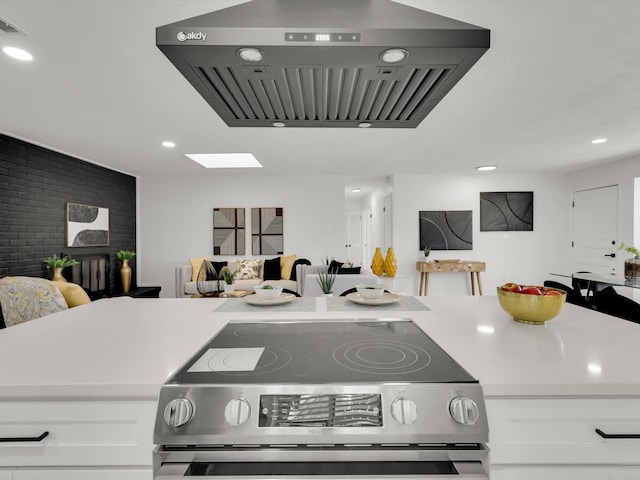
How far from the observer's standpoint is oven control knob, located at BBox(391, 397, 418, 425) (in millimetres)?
702

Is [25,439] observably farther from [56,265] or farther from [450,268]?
[450,268]

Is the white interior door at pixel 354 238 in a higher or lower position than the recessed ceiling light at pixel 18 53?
lower

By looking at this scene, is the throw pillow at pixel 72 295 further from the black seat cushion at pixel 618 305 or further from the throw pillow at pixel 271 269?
the black seat cushion at pixel 618 305

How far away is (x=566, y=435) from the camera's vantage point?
744 mm

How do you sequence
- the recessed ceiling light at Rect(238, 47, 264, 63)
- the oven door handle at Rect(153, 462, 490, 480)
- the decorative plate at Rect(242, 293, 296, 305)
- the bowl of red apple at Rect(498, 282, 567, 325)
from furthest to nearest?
the decorative plate at Rect(242, 293, 296, 305) < the bowl of red apple at Rect(498, 282, 567, 325) < the recessed ceiling light at Rect(238, 47, 264, 63) < the oven door handle at Rect(153, 462, 490, 480)

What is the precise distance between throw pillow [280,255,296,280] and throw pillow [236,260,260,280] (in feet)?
1.40

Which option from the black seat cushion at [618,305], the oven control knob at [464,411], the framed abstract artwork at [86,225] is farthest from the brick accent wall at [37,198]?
the black seat cushion at [618,305]

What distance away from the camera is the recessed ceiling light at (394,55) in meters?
0.80

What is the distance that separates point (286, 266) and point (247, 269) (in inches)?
27.0

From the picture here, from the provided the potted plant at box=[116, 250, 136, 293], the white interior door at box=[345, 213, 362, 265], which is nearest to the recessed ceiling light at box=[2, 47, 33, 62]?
the potted plant at box=[116, 250, 136, 293]

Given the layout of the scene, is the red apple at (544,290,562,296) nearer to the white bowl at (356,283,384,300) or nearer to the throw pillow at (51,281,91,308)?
the white bowl at (356,283,384,300)

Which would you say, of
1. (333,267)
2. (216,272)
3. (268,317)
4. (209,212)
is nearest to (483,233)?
(333,267)

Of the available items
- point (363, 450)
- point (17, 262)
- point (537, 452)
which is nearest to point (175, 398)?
point (363, 450)

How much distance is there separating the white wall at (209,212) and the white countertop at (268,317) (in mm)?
4685
